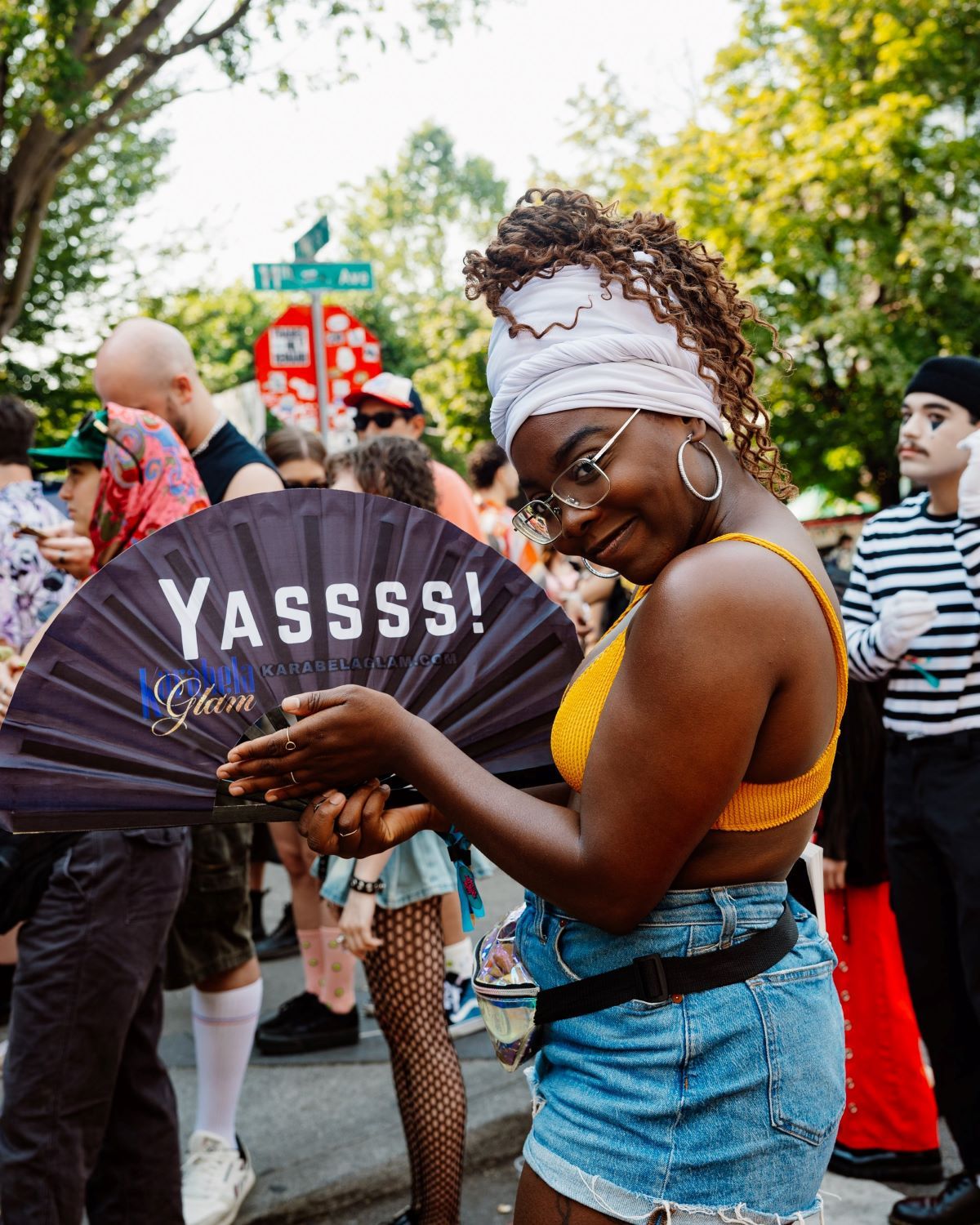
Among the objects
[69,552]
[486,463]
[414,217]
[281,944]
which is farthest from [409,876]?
[414,217]

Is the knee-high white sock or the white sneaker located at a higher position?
the knee-high white sock

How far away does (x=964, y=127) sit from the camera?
19.1 metres

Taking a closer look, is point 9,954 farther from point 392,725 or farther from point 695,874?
point 695,874

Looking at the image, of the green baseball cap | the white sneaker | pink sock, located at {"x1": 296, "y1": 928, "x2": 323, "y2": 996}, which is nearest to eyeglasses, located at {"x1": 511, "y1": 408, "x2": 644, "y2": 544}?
the green baseball cap

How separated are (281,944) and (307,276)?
12.2 ft

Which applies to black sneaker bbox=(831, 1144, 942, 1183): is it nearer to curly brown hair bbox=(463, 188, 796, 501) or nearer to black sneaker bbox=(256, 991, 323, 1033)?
black sneaker bbox=(256, 991, 323, 1033)

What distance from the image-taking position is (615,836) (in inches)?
61.3

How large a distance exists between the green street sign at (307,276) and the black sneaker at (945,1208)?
530 cm

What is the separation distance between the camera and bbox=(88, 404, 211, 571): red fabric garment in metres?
2.79

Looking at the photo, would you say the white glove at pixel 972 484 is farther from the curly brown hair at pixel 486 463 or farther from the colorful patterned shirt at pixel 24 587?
the curly brown hair at pixel 486 463

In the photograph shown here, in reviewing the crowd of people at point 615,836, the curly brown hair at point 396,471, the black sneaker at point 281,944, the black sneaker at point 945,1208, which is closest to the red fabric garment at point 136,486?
the crowd of people at point 615,836

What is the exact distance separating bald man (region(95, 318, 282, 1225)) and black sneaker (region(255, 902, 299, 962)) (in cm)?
213

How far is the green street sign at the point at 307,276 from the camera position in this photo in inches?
266

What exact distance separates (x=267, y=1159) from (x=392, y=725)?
9.38 feet
